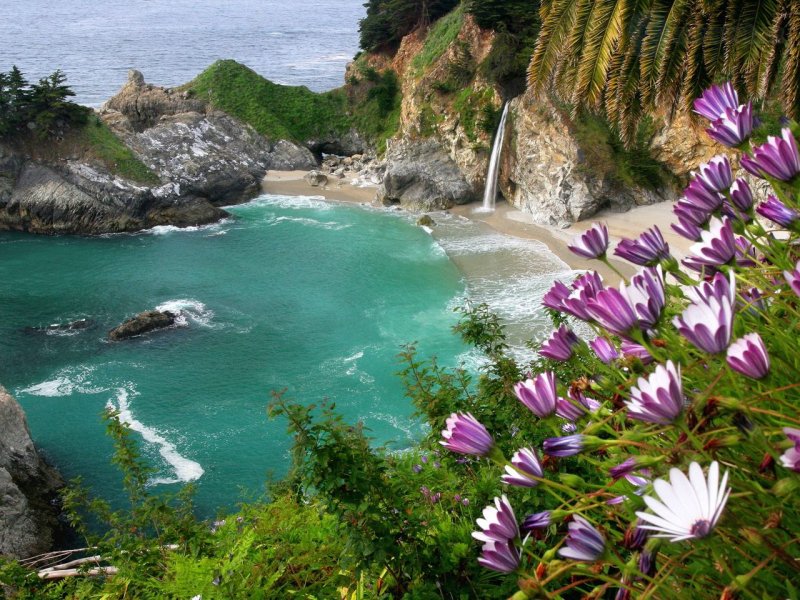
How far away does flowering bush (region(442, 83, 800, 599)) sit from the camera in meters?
1.80

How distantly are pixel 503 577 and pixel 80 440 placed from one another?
14.3 m

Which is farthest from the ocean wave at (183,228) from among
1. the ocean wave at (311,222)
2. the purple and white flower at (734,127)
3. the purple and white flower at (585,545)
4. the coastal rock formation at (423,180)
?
the purple and white flower at (585,545)

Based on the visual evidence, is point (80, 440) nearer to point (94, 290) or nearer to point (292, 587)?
point (94, 290)

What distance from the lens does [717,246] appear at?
7.98 ft

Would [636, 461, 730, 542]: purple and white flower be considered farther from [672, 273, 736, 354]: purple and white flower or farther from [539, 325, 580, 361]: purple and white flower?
[539, 325, 580, 361]: purple and white flower

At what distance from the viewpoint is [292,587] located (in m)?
4.42

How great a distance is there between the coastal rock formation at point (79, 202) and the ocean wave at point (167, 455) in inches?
611

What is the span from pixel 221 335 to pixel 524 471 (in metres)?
18.6

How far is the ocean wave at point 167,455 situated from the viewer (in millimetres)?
14016

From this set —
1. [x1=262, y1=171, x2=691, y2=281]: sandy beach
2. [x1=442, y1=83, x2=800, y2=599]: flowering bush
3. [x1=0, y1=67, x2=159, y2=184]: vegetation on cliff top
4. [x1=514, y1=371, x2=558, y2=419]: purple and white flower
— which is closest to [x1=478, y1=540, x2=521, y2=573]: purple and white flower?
[x1=442, y1=83, x2=800, y2=599]: flowering bush

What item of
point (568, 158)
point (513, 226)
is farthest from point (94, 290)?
point (568, 158)

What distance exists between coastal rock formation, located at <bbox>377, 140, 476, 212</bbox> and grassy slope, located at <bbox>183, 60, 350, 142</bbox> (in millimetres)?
9185

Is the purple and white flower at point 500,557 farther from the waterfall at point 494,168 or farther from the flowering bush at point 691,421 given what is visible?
the waterfall at point 494,168

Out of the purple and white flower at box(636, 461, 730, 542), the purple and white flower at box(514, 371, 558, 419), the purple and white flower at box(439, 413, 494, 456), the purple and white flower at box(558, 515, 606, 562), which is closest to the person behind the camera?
the purple and white flower at box(636, 461, 730, 542)
